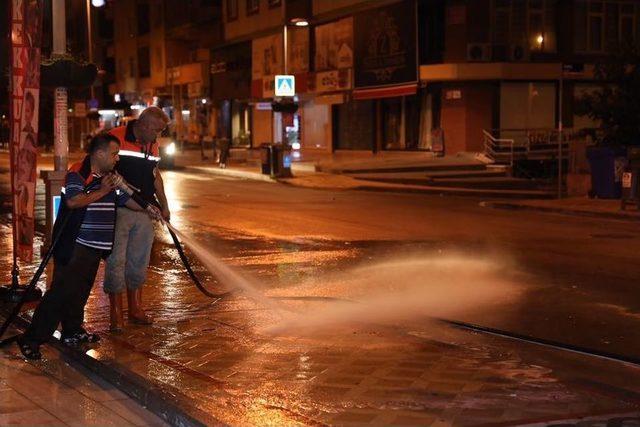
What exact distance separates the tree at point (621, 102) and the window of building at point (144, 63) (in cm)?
5673

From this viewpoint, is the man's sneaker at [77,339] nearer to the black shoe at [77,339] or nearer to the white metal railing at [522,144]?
the black shoe at [77,339]

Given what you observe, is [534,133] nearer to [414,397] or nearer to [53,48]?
[53,48]

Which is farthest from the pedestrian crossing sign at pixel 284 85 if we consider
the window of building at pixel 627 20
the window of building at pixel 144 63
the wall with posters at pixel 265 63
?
the window of building at pixel 144 63

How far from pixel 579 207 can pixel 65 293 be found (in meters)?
16.5

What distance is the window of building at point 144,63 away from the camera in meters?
76.7

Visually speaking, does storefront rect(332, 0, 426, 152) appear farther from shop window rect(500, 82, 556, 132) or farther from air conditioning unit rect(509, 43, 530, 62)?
air conditioning unit rect(509, 43, 530, 62)

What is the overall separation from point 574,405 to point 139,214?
4.09 meters

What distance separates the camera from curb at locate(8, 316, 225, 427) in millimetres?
5852

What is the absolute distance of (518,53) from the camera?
38312 millimetres

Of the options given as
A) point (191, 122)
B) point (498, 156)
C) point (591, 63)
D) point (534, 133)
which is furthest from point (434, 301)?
point (191, 122)

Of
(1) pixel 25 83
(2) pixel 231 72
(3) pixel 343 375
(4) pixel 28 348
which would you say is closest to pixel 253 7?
(2) pixel 231 72

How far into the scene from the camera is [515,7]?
127 feet

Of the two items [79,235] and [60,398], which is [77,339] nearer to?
[79,235]

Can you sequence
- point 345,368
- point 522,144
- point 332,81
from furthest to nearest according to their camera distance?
point 332,81
point 522,144
point 345,368
